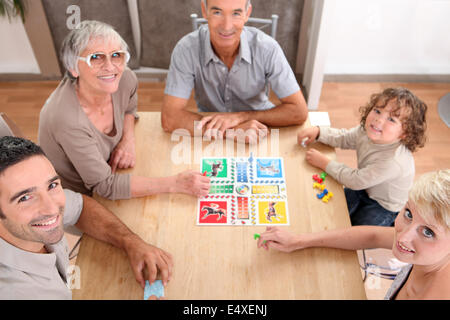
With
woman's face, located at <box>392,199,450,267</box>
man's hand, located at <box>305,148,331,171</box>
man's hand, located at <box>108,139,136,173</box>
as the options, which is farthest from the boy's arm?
man's hand, located at <box>108,139,136,173</box>

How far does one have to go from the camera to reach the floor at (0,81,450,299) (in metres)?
3.07

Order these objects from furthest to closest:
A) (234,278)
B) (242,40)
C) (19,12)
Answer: (19,12), (242,40), (234,278)

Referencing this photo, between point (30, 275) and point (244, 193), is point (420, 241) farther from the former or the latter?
point (30, 275)

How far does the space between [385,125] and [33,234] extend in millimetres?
1491

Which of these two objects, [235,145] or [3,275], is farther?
[235,145]

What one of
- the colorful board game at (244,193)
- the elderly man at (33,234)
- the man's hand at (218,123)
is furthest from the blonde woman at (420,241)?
the man's hand at (218,123)

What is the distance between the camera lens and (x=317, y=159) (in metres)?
1.72

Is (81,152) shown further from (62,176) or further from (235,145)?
(235,145)

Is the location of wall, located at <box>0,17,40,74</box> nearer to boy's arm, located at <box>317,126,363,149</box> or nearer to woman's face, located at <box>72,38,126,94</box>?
woman's face, located at <box>72,38,126,94</box>

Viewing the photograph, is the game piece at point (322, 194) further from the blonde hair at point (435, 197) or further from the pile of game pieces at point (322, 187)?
the blonde hair at point (435, 197)
